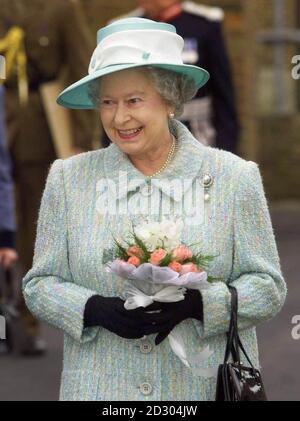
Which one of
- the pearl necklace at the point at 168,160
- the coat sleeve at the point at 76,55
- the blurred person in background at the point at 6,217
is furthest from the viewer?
the coat sleeve at the point at 76,55

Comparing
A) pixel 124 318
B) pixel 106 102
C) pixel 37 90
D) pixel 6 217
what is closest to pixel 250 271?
pixel 124 318

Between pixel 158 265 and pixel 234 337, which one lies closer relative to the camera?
pixel 158 265

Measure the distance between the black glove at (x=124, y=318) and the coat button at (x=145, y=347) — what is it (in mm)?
120

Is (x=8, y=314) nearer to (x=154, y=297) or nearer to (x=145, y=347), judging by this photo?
(x=145, y=347)

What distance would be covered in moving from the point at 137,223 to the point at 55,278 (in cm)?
29

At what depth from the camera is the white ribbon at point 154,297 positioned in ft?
12.9

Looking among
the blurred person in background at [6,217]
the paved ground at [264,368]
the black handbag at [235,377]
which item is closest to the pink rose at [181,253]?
the black handbag at [235,377]

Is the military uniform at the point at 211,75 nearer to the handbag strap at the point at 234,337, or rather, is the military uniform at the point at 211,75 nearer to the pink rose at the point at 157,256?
the handbag strap at the point at 234,337

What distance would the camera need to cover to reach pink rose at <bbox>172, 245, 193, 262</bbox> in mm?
3916

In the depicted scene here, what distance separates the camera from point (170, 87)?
4223 mm

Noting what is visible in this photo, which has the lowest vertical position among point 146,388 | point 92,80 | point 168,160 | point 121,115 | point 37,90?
point 146,388

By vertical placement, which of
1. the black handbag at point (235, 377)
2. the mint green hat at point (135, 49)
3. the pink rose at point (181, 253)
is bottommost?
the black handbag at point (235, 377)

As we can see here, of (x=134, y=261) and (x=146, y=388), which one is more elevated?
(x=134, y=261)

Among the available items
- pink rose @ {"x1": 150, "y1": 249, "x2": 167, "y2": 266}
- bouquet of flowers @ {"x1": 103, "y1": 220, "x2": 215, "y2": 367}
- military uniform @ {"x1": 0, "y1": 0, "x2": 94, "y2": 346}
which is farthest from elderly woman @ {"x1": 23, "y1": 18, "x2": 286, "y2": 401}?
military uniform @ {"x1": 0, "y1": 0, "x2": 94, "y2": 346}
